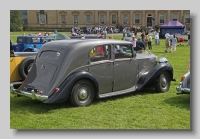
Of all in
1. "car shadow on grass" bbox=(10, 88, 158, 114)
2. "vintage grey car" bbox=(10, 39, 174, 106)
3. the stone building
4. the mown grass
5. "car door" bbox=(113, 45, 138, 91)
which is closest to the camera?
the mown grass

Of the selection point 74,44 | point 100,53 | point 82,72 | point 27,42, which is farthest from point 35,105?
point 27,42

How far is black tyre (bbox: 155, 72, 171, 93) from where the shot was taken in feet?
25.9

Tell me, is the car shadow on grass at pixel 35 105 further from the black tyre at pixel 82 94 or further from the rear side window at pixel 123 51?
the rear side window at pixel 123 51

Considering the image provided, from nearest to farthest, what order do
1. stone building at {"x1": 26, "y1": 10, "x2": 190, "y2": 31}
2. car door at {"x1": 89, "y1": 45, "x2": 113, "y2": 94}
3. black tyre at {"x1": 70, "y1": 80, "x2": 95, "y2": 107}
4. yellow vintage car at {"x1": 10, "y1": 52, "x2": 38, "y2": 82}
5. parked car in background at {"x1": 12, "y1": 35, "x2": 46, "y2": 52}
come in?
1. black tyre at {"x1": 70, "y1": 80, "x2": 95, "y2": 107}
2. car door at {"x1": 89, "y1": 45, "x2": 113, "y2": 94}
3. stone building at {"x1": 26, "y1": 10, "x2": 190, "y2": 31}
4. yellow vintage car at {"x1": 10, "y1": 52, "x2": 38, "y2": 82}
5. parked car in background at {"x1": 12, "y1": 35, "x2": 46, "y2": 52}

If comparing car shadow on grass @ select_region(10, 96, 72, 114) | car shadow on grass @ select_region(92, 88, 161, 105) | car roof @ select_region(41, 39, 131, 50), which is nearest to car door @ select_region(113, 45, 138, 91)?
car shadow on grass @ select_region(92, 88, 161, 105)

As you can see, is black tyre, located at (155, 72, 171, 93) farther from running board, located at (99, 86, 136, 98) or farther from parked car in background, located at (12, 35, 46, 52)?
parked car in background, located at (12, 35, 46, 52)

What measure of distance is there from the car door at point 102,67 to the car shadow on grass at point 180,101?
1.50 metres

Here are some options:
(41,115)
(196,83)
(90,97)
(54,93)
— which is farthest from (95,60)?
(196,83)

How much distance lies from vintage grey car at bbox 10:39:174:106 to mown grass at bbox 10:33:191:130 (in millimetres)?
278

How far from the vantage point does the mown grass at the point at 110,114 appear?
220 inches

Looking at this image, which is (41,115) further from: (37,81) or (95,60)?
(95,60)

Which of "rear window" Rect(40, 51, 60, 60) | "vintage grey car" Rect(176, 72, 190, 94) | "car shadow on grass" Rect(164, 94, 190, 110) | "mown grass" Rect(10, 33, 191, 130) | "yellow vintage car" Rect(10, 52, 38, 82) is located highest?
"rear window" Rect(40, 51, 60, 60)

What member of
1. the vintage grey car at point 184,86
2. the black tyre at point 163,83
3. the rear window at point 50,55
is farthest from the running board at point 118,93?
the rear window at point 50,55

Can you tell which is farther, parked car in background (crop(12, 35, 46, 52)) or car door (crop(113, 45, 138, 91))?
parked car in background (crop(12, 35, 46, 52))
